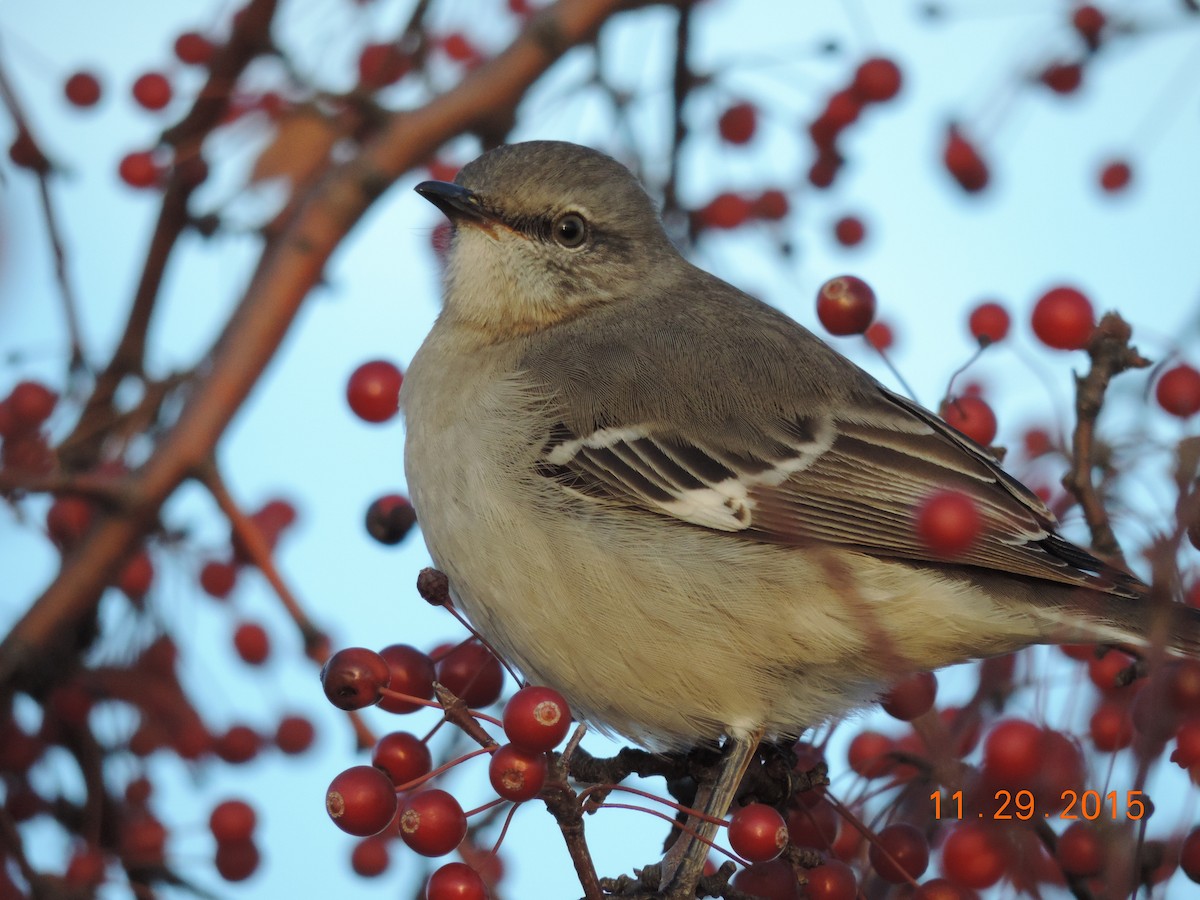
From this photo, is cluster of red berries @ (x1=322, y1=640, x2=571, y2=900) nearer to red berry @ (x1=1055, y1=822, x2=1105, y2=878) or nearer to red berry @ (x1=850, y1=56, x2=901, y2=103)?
red berry @ (x1=1055, y1=822, x2=1105, y2=878)

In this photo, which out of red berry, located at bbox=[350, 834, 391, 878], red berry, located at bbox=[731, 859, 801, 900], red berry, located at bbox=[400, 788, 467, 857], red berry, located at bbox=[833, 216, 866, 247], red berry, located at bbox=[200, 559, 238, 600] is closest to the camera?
red berry, located at bbox=[400, 788, 467, 857]

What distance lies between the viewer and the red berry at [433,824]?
241 cm

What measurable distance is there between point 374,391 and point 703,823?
1.36m

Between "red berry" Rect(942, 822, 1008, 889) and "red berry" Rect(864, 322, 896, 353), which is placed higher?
"red berry" Rect(864, 322, 896, 353)

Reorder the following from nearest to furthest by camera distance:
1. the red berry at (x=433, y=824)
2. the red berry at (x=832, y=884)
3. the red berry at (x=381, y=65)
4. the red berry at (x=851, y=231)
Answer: the red berry at (x=433, y=824), the red berry at (x=832, y=884), the red berry at (x=381, y=65), the red berry at (x=851, y=231)

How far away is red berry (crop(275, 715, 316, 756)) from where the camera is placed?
3.92m

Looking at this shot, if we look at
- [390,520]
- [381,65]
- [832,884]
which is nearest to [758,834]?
[832,884]

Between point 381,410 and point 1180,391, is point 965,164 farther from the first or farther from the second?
point 381,410

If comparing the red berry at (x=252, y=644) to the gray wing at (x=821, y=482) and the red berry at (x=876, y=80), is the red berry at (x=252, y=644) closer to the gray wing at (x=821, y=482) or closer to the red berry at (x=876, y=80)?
the gray wing at (x=821, y=482)

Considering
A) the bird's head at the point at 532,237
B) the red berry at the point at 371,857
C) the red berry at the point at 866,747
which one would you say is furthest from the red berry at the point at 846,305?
the red berry at the point at 371,857

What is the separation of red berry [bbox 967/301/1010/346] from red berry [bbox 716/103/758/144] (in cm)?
139

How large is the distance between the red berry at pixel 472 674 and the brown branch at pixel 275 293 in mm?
775

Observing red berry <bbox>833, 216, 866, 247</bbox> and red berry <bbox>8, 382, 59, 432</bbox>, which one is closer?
red berry <bbox>8, 382, 59, 432</bbox>

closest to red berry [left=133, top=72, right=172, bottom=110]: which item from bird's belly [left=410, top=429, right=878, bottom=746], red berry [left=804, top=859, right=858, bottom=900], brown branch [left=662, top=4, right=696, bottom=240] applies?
brown branch [left=662, top=4, right=696, bottom=240]
